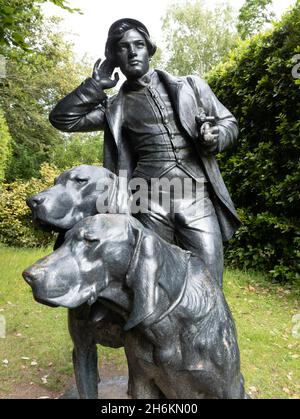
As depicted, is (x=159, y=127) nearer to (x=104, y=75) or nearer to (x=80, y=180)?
(x=104, y=75)

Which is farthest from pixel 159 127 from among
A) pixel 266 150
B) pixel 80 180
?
pixel 266 150

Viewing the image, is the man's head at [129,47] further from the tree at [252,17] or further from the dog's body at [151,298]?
the tree at [252,17]

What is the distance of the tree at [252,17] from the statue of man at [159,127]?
1744cm

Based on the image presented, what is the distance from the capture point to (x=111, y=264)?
56.8 inches

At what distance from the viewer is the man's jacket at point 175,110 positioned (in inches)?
91.8

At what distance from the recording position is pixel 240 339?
15.7 ft

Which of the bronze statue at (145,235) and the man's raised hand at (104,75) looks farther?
the man's raised hand at (104,75)

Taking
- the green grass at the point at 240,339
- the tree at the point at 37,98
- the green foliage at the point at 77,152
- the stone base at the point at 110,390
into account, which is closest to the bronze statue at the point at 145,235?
the stone base at the point at 110,390

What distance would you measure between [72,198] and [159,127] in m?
0.93

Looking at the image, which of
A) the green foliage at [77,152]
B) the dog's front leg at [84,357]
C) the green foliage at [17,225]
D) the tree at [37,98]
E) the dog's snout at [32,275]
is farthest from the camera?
the green foliage at [77,152]

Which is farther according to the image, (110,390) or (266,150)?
(266,150)

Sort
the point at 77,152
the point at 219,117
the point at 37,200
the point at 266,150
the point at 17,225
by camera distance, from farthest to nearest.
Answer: the point at 77,152 → the point at 17,225 → the point at 266,150 → the point at 219,117 → the point at 37,200
